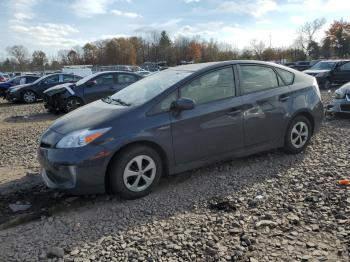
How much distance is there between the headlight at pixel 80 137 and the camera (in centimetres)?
416

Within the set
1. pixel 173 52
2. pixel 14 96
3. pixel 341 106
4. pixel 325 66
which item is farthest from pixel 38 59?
pixel 341 106

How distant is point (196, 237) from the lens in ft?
11.5

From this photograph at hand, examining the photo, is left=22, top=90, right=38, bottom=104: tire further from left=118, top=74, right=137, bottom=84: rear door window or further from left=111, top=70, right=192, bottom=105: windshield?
left=111, top=70, right=192, bottom=105: windshield

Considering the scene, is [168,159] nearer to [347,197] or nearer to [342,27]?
[347,197]

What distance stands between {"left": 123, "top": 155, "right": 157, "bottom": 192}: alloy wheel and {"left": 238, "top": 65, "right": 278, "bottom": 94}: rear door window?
6.02 feet

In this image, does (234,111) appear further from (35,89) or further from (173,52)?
(173,52)

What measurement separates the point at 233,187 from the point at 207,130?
830mm

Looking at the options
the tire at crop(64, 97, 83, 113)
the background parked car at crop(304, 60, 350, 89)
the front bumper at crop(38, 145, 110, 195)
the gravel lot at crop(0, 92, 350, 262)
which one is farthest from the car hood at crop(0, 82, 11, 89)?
the front bumper at crop(38, 145, 110, 195)

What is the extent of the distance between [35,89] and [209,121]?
50.9 feet

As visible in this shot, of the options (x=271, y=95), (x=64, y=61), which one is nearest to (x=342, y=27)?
(x=64, y=61)

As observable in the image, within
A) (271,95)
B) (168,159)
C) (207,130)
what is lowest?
(168,159)

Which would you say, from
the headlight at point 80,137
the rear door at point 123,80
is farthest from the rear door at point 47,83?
the headlight at point 80,137

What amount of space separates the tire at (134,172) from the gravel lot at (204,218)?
137 mm

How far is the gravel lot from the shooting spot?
3285 millimetres
